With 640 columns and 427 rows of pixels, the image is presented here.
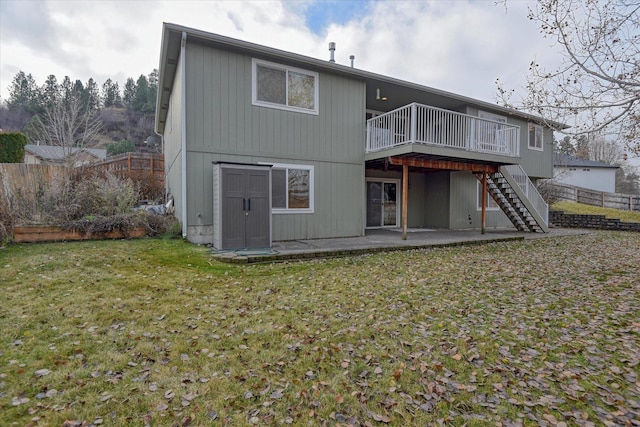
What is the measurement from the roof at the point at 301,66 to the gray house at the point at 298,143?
4 centimetres

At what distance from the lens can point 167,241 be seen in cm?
803

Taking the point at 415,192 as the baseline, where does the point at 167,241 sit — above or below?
below

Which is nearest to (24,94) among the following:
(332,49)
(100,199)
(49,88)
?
(49,88)

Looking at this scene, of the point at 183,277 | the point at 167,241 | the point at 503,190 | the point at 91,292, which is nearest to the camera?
the point at 91,292

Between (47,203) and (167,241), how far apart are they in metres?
3.10

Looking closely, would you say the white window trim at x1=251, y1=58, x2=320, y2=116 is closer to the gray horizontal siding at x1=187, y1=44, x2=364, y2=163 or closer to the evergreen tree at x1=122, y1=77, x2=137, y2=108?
the gray horizontal siding at x1=187, y1=44, x2=364, y2=163

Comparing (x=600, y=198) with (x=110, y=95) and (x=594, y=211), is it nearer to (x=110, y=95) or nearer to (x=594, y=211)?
(x=594, y=211)

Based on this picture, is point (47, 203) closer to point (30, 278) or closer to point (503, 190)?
point (30, 278)

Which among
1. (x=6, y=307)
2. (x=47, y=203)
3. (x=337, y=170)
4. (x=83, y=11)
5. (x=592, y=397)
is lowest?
(x=592, y=397)

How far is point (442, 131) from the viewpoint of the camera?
10.1 m

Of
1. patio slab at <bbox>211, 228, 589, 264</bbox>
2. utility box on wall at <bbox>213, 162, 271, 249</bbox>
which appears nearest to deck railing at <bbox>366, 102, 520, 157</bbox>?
patio slab at <bbox>211, 228, 589, 264</bbox>

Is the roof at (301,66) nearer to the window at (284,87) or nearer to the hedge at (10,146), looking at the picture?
the window at (284,87)

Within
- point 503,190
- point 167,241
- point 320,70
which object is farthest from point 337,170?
point 503,190

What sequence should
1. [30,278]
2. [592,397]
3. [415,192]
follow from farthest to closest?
[415,192] → [30,278] → [592,397]
